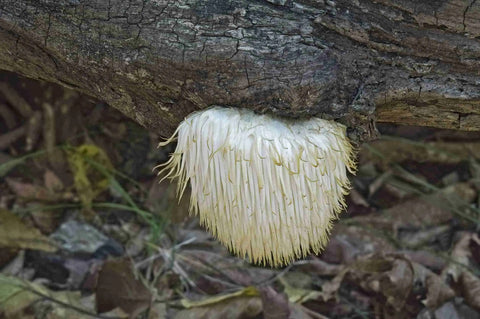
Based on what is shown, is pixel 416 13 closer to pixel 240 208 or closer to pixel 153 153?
pixel 240 208

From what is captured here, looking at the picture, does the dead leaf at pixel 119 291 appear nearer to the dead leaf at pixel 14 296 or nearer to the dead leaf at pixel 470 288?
the dead leaf at pixel 14 296

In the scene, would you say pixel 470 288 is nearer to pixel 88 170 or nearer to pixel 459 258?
pixel 459 258

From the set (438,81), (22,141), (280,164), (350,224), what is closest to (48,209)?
(22,141)

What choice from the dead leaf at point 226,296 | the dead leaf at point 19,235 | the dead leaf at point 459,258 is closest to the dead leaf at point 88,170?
the dead leaf at point 19,235

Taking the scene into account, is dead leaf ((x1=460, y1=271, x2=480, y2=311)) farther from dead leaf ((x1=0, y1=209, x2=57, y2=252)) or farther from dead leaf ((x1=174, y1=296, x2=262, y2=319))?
dead leaf ((x1=0, y1=209, x2=57, y2=252))

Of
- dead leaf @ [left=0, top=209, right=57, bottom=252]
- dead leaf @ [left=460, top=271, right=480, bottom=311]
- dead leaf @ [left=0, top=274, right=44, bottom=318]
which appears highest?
dead leaf @ [left=460, top=271, right=480, bottom=311]

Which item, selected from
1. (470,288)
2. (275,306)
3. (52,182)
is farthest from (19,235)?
(470,288)

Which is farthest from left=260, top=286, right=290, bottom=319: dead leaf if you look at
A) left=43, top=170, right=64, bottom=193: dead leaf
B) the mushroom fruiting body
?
left=43, top=170, right=64, bottom=193: dead leaf
